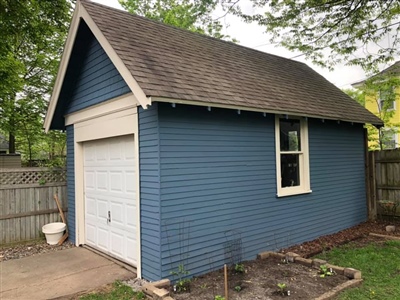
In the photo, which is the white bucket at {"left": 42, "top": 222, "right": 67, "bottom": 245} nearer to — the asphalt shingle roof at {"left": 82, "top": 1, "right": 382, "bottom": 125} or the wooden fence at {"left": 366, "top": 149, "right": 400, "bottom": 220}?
the asphalt shingle roof at {"left": 82, "top": 1, "right": 382, "bottom": 125}

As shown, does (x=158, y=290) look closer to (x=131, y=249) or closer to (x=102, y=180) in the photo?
(x=131, y=249)

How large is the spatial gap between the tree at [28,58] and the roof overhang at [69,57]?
7.43 ft

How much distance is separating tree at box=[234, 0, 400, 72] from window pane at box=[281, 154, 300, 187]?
159 inches

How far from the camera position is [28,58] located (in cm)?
1495

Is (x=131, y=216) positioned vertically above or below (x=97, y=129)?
below

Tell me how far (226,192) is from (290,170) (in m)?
2.05

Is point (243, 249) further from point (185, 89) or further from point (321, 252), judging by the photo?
point (185, 89)

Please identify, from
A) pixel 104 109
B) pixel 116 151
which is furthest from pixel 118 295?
pixel 104 109

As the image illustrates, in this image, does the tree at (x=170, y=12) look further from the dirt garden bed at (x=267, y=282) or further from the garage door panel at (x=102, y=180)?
the dirt garden bed at (x=267, y=282)

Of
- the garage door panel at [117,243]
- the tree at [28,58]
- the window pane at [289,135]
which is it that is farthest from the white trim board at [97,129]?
the window pane at [289,135]

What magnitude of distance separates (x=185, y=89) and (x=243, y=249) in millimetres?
A: 3014

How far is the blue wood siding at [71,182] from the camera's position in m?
7.04

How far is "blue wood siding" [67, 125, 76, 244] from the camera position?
704 cm

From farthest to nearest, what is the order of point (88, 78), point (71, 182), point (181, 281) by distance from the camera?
point (71, 182) < point (88, 78) < point (181, 281)
